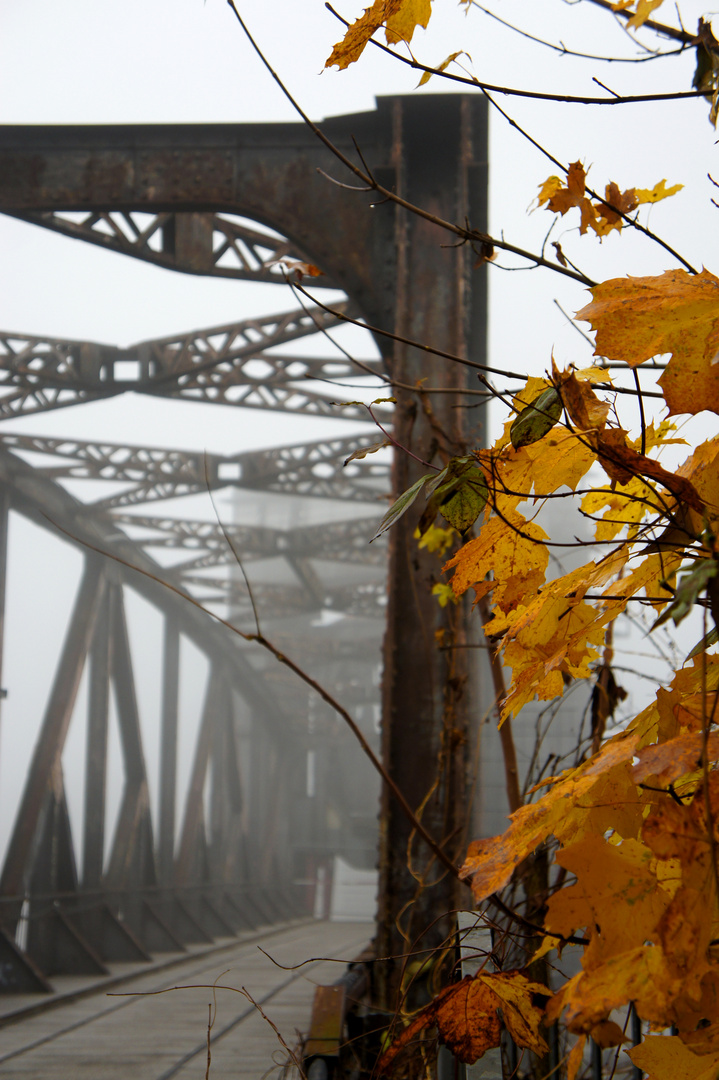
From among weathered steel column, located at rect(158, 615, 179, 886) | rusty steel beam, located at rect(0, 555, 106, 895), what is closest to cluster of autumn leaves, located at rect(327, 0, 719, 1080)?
rusty steel beam, located at rect(0, 555, 106, 895)

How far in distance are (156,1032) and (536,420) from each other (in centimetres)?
670

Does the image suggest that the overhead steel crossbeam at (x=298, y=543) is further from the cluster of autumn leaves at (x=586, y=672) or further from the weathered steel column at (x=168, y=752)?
the cluster of autumn leaves at (x=586, y=672)

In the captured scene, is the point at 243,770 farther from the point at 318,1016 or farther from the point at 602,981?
the point at 602,981

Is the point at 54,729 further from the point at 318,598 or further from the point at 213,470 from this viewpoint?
the point at 318,598

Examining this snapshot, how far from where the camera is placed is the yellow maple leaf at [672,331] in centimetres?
87

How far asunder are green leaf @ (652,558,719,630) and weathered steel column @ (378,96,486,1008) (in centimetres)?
180

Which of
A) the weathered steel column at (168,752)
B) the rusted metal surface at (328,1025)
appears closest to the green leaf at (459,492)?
the rusted metal surface at (328,1025)

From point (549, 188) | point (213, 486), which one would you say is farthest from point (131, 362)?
point (549, 188)

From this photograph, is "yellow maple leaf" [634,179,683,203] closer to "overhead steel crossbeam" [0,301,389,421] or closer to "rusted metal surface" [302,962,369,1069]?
"rusted metal surface" [302,962,369,1069]

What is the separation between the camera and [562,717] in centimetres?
2106

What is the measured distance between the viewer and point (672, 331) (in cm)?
87

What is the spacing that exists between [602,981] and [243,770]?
25.4m

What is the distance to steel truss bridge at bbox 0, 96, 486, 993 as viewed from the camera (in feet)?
12.5

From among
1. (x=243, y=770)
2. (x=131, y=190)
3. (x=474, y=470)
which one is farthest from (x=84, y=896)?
(x=243, y=770)
